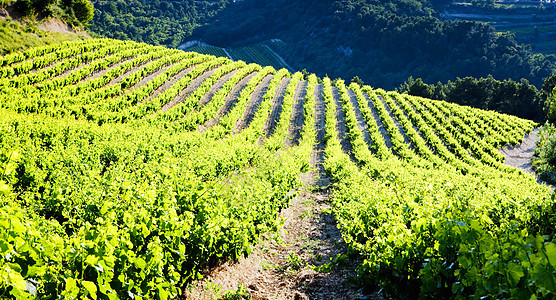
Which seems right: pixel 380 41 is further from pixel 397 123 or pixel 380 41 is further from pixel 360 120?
pixel 360 120

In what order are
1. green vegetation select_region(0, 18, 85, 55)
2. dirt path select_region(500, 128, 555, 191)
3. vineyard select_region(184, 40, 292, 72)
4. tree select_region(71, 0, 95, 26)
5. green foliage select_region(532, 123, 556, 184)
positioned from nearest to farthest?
1. green foliage select_region(532, 123, 556, 184)
2. dirt path select_region(500, 128, 555, 191)
3. green vegetation select_region(0, 18, 85, 55)
4. tree select_region(71, 0, 95, 26)
5. vineyard select_region(184, 40, 292, 72)

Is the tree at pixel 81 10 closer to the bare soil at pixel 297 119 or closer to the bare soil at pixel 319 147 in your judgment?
the bare soil at pixel 297 119

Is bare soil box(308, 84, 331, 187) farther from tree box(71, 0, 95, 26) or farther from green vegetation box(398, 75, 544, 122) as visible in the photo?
tree box(71, 0, 95, 26)

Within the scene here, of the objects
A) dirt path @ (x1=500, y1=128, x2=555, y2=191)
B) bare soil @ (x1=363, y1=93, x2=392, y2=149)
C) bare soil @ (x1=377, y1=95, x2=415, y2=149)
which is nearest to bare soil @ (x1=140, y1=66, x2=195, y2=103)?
bare soil @ (x1=363, y1=93, x2=392, y2=149)

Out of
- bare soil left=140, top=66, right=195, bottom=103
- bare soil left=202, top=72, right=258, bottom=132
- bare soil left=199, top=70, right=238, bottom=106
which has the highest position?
bare soil left=140, top=66, right=195, bottom=103

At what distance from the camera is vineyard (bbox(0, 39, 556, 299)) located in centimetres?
476

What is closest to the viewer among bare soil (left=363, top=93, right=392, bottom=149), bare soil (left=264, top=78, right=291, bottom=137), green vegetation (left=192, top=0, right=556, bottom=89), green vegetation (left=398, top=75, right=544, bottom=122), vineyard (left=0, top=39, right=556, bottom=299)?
vineyard (left=0, top=39, right=556, bottom=299)

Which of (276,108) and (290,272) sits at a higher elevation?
(290,272)

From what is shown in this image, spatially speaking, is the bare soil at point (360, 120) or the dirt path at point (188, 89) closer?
the bare soil at point (360, 120)

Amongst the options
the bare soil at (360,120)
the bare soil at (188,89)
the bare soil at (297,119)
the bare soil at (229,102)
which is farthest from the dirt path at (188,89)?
the bare soil at (360,120)

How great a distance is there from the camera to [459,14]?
589 feet

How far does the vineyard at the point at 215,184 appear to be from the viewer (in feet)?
15.6

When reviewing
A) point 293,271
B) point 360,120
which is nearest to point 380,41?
point 360,120

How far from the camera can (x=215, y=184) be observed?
33.9 feet
